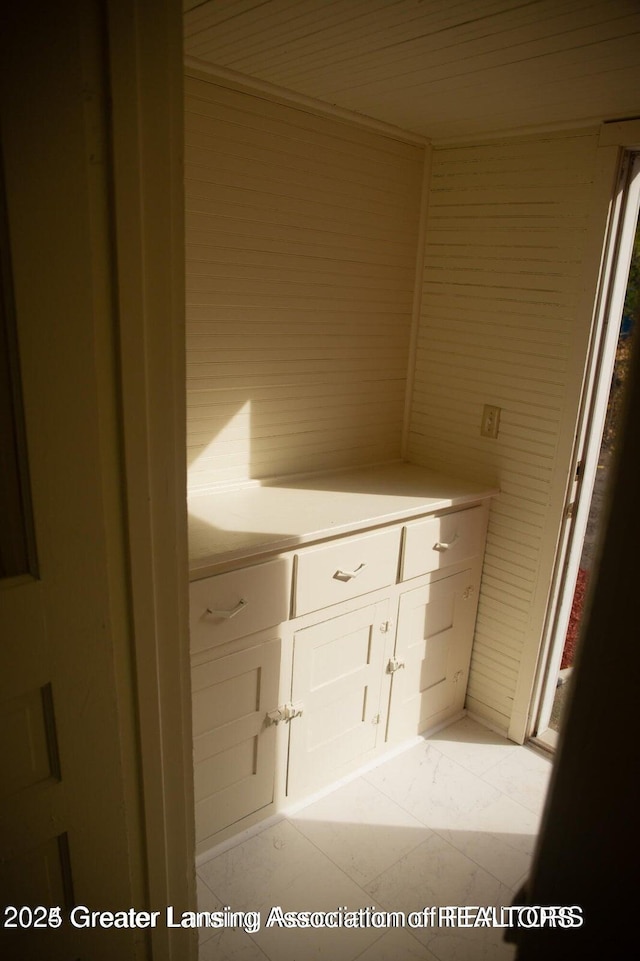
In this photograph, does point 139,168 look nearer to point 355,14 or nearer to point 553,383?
point 355,14

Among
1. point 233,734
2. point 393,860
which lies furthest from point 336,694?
point 393,860

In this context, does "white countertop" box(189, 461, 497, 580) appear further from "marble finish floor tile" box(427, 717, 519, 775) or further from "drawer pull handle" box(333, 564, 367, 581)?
"marble finish floor tile" box(427, 717, 519, 775)

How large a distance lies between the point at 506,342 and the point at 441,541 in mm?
801

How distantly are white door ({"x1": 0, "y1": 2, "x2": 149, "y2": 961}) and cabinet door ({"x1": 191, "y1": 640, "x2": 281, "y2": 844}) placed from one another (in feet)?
2.32

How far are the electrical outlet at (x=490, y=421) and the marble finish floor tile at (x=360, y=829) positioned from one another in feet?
4.67

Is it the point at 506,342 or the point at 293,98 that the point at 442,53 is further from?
the point at 506,342

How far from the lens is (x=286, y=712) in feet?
6.88

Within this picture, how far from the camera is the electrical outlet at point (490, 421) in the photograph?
8.22 ft

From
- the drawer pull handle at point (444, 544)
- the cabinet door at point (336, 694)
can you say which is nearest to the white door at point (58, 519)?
the cabinet door at point (336, 694)

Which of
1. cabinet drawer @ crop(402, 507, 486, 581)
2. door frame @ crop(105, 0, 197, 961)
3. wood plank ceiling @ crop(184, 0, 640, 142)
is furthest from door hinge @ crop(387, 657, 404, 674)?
wood plank ceiling @ crop(184, 0, 640, 142)

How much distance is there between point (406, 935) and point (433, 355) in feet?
6.68

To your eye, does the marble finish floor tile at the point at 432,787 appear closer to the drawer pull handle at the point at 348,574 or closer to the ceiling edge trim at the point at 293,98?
the drawer pull handle at the point at 348,574

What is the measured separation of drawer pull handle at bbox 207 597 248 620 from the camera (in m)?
1.81

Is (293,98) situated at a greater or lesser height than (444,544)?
greater
